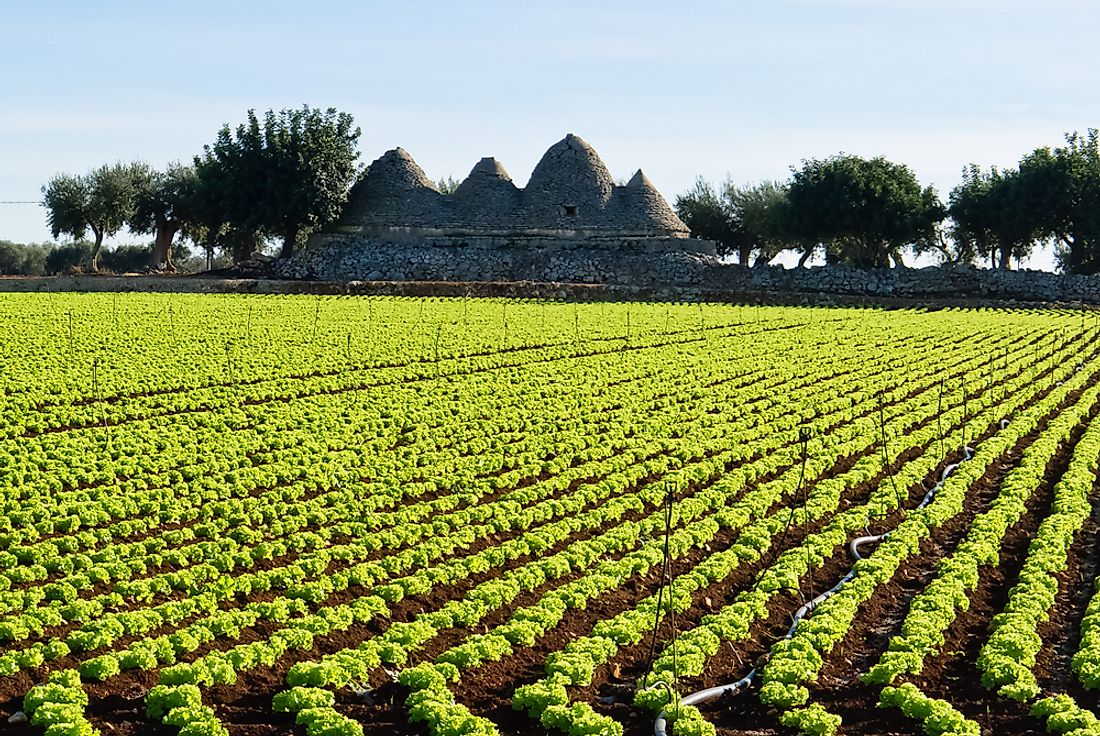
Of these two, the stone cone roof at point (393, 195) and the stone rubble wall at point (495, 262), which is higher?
the stone cone roof at point (393, 195)

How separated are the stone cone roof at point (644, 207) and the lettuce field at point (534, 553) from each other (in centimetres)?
4066

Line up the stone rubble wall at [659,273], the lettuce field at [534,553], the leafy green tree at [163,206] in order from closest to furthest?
the lettuce field at [534,553] < the stone rubble wall at [659,273] < the leafy green tree at [163,206]

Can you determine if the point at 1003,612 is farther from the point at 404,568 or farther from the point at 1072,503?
the point at 404,568

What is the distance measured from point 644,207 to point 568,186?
4.35 m

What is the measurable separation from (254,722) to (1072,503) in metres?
10.2

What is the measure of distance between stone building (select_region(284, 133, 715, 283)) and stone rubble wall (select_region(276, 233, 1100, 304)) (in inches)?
4.0

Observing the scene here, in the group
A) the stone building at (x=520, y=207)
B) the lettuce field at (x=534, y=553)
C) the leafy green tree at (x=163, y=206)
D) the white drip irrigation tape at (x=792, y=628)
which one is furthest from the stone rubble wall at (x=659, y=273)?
the white drip irrigation tape at (x=792, y=628)

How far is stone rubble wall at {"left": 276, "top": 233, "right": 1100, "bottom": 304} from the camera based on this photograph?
59969mm

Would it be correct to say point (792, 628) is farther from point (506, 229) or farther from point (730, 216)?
point (730, 216)

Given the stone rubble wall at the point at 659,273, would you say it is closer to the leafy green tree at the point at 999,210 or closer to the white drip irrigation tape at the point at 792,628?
the leafy green tree at the point at 999,210

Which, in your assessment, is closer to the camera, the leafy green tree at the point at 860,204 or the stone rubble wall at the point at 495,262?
the stone rubble wall at the point at 495,262

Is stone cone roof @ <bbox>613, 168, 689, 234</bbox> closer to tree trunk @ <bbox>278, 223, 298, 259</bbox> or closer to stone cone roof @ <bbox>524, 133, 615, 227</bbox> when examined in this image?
stone cone roof @ <bbox>524, 133, 615, 227</bbox>

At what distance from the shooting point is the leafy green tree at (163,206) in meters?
69.2

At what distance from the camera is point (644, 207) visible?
6631 centimetres
